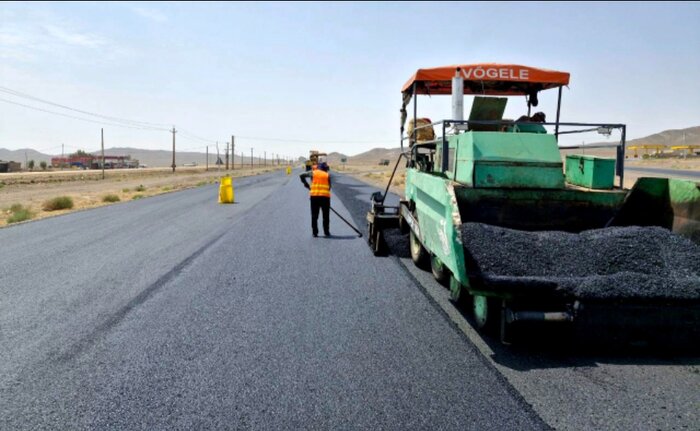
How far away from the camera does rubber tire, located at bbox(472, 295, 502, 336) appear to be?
4.41 meters

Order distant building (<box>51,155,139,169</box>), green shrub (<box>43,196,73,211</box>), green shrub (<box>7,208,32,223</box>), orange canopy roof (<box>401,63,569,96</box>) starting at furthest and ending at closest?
distant building (<box>51,155,139,169</box>), green shrub (<box>43,196,73,211</box>), green shrub (<box>7,208,32,223</box>), orange canopy roof (<box>401,63,569,96</box>)

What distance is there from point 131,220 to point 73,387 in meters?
12.2

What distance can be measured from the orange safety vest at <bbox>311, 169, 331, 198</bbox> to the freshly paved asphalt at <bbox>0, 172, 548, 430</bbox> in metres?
2.65

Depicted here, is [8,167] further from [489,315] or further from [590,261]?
[590,261]

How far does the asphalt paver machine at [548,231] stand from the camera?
12.9ft

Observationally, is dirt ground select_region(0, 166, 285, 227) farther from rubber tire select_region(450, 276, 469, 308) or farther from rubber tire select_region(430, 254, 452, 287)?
rubber tire select_region(450, 276, 469, 308)

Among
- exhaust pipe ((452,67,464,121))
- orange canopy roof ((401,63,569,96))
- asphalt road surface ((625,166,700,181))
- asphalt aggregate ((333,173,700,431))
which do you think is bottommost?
asphalt aggregate ((333,173,700,431))

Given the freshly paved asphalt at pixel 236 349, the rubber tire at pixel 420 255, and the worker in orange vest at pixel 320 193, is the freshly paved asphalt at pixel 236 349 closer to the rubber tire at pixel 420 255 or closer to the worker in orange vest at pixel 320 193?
the rubber tire at pixel 420 255

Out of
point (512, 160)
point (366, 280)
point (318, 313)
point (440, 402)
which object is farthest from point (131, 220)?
point (440, 402)

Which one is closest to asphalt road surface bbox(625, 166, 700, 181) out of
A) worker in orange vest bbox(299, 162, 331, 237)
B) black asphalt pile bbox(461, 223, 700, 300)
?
worker in orange vest bbox(299, 162, 331, 237)

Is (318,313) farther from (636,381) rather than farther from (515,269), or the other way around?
(636,381)

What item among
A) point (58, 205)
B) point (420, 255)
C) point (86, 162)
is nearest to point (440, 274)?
point (420, 255)

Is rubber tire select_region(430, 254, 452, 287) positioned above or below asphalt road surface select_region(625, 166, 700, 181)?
below

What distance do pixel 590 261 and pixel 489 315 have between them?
1.02 m
